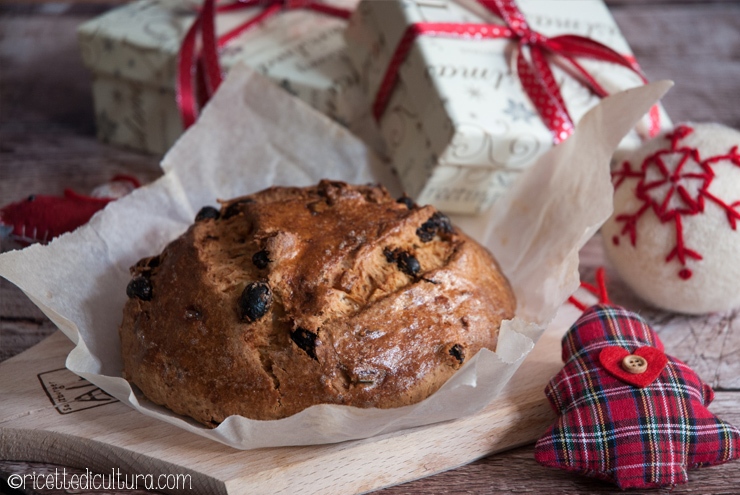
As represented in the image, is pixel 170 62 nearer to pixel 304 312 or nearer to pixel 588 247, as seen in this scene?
pixel 304 312

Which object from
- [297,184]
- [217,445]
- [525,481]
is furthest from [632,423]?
[297,184]

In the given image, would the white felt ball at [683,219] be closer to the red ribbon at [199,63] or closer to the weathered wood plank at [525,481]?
the weathered wood plank at [525,481]

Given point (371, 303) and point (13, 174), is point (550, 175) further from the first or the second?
point (13, 174)

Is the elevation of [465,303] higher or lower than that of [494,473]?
higher

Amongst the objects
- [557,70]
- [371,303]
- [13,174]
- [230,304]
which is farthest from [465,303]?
[13,174]

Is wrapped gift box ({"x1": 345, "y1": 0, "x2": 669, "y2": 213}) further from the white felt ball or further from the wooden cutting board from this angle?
the wooden cutting board

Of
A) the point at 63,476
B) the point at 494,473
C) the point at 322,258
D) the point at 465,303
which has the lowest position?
the point at 494,473

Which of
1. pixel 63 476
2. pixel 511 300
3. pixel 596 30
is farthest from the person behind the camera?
pixel 596 30
